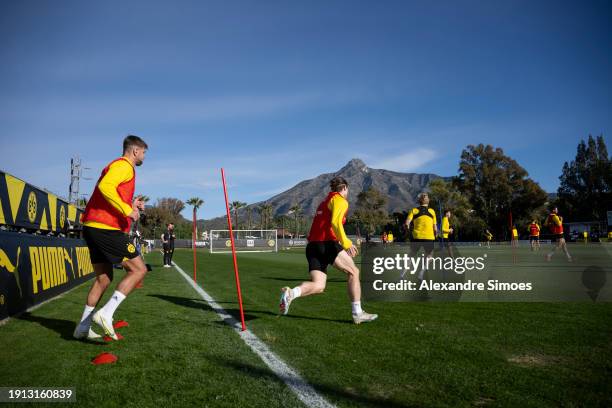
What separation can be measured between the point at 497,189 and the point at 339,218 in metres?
71.0

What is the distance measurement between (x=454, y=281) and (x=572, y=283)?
348cm

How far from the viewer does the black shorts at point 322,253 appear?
5.96 metres

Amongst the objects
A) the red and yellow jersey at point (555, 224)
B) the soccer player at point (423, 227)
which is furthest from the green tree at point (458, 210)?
the soccer player at point (423, 227)

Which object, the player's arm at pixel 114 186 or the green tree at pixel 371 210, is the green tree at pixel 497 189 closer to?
the green tree at pixel 371 210

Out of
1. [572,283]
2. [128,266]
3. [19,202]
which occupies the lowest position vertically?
[572,283]

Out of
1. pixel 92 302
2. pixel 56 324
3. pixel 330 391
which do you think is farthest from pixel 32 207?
pixel 330 391

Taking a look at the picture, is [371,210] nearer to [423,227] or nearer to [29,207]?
[423,227]

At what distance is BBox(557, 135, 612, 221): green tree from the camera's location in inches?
2980

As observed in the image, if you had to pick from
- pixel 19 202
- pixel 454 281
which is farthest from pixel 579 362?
pixel 19 202

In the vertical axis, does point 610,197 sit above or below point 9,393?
above

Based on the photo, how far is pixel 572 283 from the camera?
10320 millimetres

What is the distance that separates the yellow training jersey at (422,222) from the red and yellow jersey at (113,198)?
6611 millimetres

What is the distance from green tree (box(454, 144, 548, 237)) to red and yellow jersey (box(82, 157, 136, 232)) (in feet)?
230

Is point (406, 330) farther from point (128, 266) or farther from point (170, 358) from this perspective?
point (128, 266)
